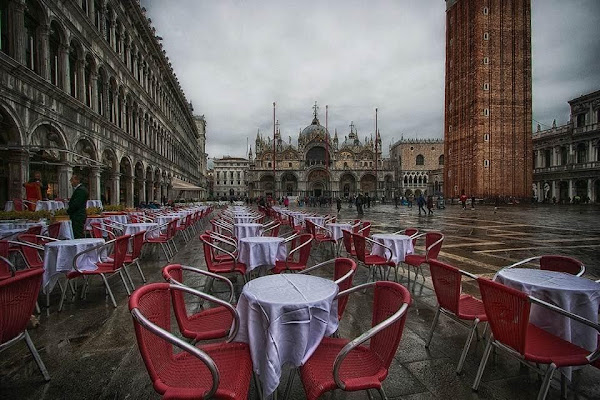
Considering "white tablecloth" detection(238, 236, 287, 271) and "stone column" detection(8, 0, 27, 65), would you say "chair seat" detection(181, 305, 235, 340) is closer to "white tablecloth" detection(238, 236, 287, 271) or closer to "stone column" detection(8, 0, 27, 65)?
"white tablecloth" detection(238, 236, 287, 271)

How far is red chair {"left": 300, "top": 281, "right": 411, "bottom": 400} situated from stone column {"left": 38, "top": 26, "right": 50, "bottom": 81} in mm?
13786

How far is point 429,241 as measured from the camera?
5520 millimetres

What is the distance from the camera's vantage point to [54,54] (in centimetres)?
1260

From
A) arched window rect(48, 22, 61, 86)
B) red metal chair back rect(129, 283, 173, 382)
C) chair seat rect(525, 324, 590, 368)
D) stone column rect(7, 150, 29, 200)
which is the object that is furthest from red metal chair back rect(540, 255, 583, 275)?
arched window rect(48, 22, 61, 86)

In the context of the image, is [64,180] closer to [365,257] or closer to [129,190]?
[129,190]

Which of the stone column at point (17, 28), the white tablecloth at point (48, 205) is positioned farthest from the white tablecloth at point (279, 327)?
the stone column at point (17, 28)

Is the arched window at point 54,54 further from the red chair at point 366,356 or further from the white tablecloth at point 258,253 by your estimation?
the red chair at point 366,356

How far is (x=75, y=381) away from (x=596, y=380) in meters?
4.25

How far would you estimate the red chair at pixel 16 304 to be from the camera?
2.29m

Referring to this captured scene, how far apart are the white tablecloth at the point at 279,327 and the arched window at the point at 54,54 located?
14.3m

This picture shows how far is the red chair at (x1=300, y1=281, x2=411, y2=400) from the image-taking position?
1.90 metres

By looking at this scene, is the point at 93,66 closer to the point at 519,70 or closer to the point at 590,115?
the point at 519,70

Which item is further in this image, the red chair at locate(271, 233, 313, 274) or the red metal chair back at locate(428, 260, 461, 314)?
the red chair at locate(271, 233, 313, 274)

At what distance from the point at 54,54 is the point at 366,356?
1573 cm
